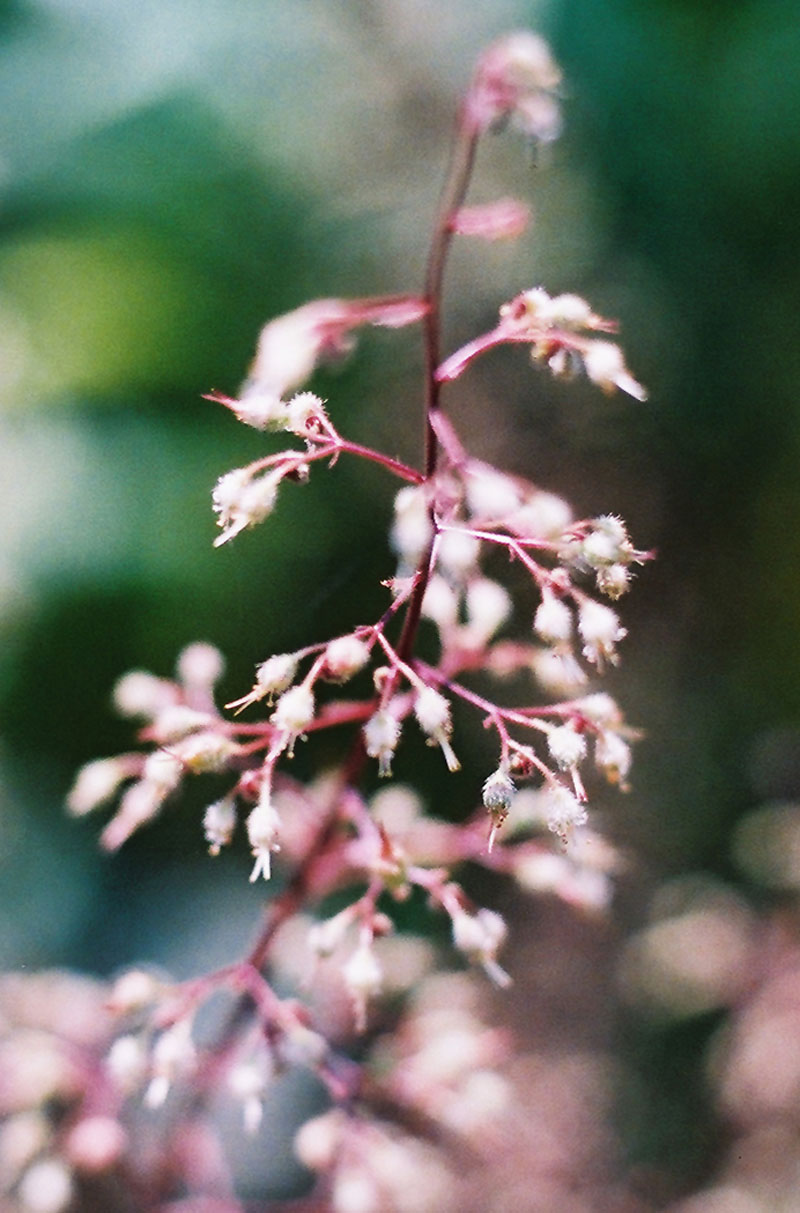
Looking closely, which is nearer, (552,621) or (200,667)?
(552,621)

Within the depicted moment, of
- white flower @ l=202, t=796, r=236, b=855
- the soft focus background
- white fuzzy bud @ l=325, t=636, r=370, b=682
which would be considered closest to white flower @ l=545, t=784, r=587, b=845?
white fuzzy bud @ l=325, t=636, r=370, b=682

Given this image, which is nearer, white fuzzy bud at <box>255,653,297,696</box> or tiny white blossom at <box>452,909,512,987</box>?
white fuzzy bud at <box>255,653,297,696</box>

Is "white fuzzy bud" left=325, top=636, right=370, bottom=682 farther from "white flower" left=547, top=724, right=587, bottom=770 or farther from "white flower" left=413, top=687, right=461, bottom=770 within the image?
"white flower" left=547, top=724, right=587, bottom=770

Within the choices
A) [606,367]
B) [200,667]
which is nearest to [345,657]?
[606,367]

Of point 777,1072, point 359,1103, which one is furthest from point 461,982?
point 777,1072

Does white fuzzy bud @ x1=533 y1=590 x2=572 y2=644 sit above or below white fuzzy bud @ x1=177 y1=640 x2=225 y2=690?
above

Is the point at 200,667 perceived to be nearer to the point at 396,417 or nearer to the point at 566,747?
the point at 566,747
